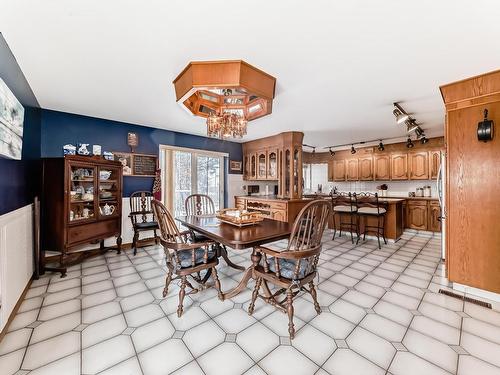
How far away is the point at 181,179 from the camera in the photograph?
4.80m

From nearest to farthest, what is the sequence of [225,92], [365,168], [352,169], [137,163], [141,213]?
[225,92]
[141,213]
[137,163]
[365,168]
[352,169]

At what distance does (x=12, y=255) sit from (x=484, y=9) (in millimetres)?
4061

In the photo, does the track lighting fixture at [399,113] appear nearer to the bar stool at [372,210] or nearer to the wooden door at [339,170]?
the bar stool at [372,210]

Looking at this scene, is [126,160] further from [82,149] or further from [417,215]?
[417,215]

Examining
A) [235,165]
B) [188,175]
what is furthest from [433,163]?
[188,175]

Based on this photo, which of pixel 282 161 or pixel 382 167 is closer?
pixel 282 161

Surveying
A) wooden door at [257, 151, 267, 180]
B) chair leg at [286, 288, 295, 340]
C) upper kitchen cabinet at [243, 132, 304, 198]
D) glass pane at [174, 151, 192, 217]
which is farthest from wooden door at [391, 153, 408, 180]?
chair leg at [286, 288, 295, 340]

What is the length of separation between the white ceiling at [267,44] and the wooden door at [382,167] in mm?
2947

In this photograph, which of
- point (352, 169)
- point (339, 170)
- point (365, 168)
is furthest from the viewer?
point (339, 170)

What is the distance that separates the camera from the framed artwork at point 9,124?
159cm

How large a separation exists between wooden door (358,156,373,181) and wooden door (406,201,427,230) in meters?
1.12

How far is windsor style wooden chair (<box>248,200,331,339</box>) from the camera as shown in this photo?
1.70 m

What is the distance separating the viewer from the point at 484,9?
135cm

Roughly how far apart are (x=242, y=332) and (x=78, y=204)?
120 inches
